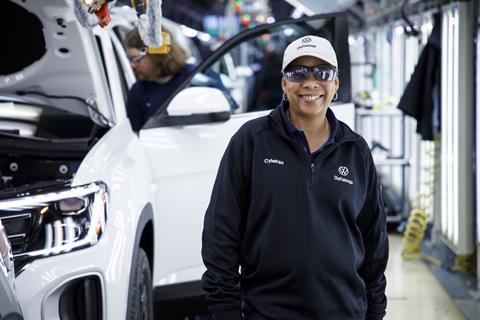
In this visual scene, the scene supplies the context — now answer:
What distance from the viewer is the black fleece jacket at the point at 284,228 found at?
2.45m

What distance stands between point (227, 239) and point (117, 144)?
4.75 feet

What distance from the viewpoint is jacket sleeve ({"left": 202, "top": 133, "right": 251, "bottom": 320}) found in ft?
8.21

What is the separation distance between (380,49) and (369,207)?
10.7 metres

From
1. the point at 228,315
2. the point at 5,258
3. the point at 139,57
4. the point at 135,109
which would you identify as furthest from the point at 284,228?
the point at 139,57

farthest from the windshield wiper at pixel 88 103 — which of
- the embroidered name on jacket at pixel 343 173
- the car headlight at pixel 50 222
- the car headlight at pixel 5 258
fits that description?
the embroidered name on jacket at pixel 343 173

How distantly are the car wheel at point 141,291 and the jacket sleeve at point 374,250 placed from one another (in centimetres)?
111

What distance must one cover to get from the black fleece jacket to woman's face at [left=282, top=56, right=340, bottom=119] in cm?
8

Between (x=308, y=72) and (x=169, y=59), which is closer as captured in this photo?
(x=308, y=72)

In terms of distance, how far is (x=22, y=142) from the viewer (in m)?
3.79

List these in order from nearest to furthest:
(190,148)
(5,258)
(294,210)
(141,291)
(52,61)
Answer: (294,210)
(5,258)
(141,291)
(190,148)
(52,61)

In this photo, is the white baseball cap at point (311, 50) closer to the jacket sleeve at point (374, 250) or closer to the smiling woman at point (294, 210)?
the smiling woman at point (294, 210)

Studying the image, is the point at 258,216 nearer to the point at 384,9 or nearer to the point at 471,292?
the point at 471,292

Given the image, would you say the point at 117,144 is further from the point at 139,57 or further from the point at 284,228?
the point at 284,228

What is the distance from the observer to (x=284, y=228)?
2451mm
